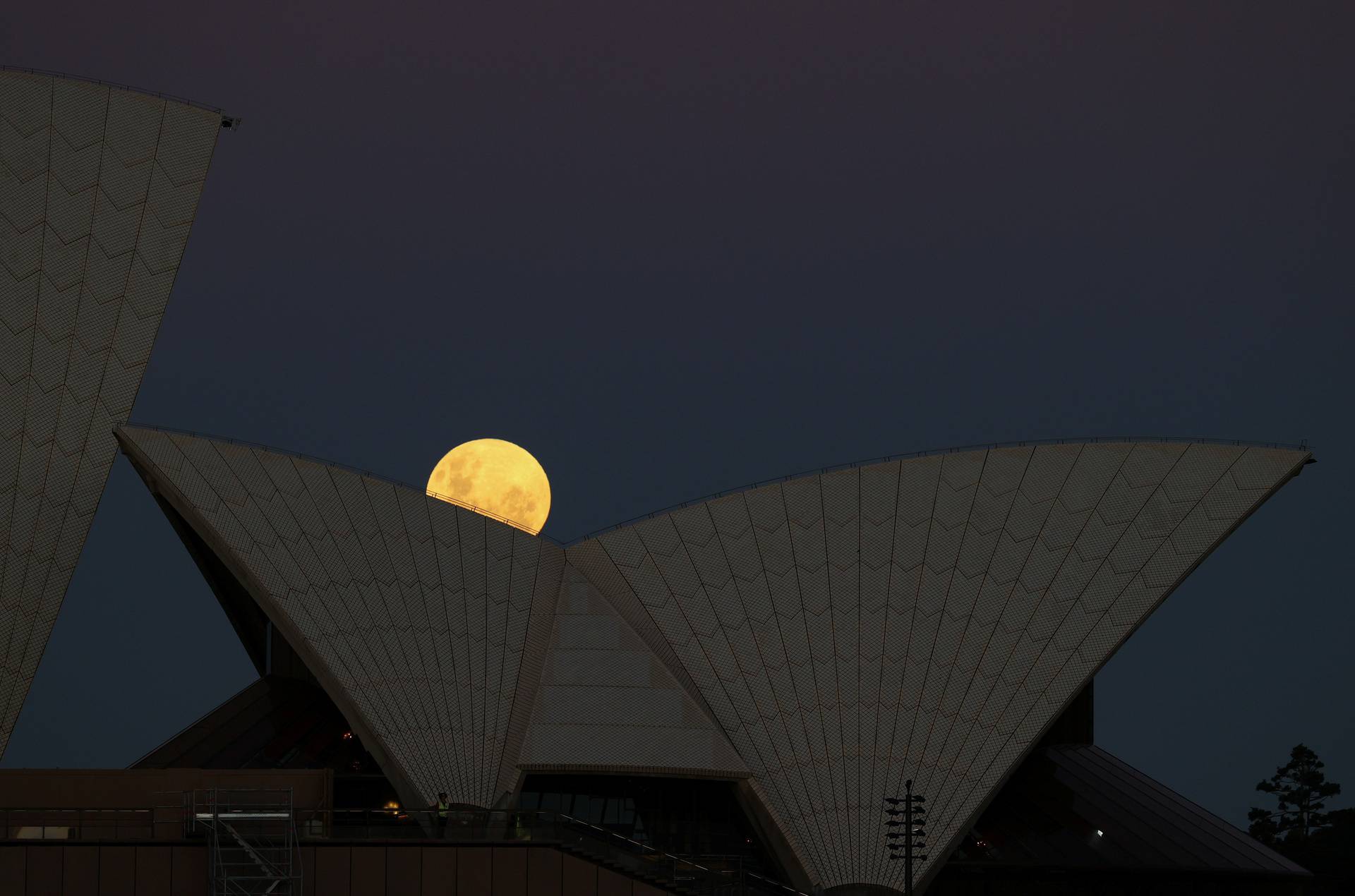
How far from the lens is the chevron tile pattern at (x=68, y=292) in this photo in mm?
37750

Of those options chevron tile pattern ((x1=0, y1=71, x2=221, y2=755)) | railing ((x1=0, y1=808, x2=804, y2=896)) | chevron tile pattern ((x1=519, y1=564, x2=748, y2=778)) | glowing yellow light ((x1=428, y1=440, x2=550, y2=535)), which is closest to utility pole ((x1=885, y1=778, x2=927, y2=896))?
chevron tile pattern ((x1=519, y1=564, x2=748, y2=778))

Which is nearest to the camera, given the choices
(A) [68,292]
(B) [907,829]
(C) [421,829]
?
(C) [421,829]

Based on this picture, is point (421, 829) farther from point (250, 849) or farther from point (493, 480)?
point (493, 480)

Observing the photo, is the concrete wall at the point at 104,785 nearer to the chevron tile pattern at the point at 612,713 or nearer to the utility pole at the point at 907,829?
the chevron tile pattern at the point at 612,713

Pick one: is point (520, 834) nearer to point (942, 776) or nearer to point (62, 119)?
point (942, 776)

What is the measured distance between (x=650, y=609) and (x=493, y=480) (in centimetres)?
886

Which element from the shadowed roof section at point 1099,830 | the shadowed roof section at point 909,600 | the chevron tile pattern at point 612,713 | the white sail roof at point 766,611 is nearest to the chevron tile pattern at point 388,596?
the white sail roof at point 766,611

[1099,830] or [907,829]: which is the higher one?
[907,829]

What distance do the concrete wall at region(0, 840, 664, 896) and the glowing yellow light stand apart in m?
19.6

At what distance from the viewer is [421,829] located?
30.0 meters

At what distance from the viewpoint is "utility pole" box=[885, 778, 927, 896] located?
115 ft

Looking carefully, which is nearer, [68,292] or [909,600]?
[68,292]

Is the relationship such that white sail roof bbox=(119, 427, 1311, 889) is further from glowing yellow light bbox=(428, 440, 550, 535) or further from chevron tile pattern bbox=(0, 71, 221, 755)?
glowing yellow light bbox=(428, 440, 550, 535)

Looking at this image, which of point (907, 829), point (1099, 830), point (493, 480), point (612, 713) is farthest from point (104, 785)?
point (1099, 830)
